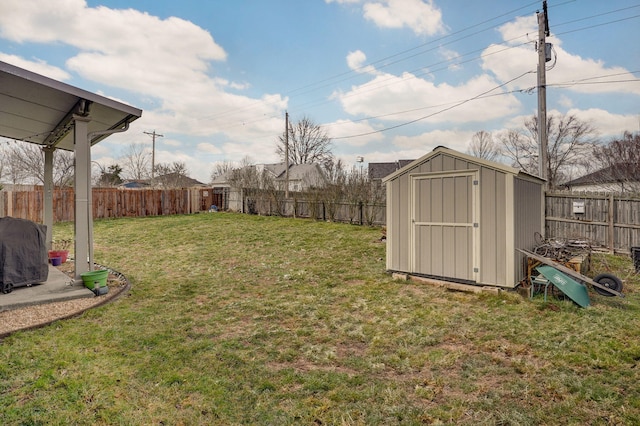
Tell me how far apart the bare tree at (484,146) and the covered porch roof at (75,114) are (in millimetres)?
25981

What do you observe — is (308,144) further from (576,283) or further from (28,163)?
(576,283)

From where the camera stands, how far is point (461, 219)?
211 inches

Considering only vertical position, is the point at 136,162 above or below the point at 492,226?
above

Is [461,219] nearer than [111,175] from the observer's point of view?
Yes

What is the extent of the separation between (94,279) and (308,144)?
3144cm

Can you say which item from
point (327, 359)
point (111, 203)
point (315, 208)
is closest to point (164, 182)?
point (111, 203)

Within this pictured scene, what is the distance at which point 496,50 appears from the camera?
35.8 feet

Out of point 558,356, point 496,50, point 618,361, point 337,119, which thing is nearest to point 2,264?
point 558,356

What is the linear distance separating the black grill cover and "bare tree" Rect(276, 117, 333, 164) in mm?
30050

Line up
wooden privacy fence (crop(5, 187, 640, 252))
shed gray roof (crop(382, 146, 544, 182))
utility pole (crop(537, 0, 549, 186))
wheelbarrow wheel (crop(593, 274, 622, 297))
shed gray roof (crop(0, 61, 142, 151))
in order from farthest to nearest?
utility pole (crop(537, 0, 549, 186)), wooden privacy fence (crop(5, 187, 640, 252)), shed gray roof (crop(382, 146, 544, 182)), wheelbarrow wheel (crop(593, 274, 622, 297)), shed gray roof (crop(0, 61, 142, 151))

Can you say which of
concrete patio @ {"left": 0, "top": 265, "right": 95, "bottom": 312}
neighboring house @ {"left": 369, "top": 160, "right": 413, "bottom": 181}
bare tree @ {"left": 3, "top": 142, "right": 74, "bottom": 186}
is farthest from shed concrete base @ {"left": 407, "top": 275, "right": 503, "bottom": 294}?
neighboring house @ {"left": 369, "top": 160, "right": 413, "bottom": 181}

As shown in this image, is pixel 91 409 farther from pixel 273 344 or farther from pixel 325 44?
pixel 325 44

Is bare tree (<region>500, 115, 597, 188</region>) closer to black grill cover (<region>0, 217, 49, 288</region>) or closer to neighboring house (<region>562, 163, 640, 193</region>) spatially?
neighboring house (<region>562, 163, 640, 193</region>)

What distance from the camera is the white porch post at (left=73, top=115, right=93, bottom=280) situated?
16.6ft
